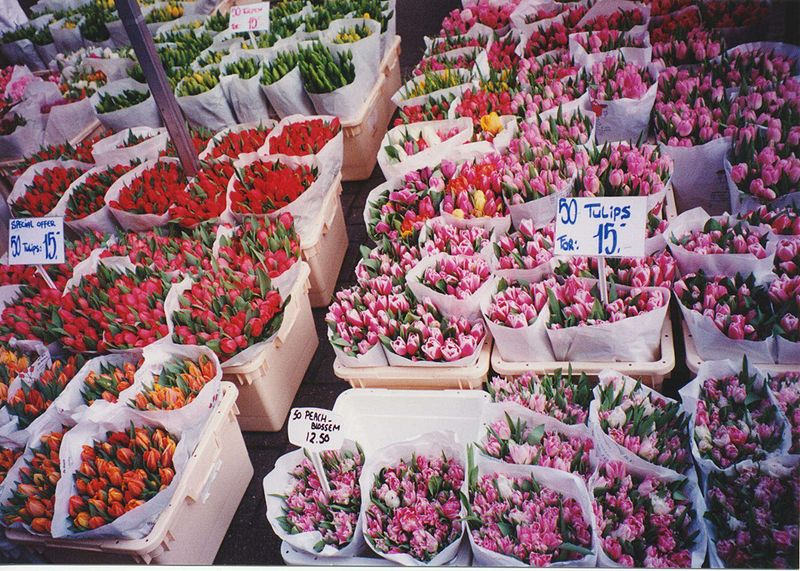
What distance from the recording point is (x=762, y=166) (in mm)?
2027

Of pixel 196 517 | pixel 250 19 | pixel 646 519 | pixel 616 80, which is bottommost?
pixel 196 517

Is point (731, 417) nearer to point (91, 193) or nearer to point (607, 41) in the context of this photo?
point (607, 41)

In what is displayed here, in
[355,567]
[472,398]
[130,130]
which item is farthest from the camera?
[130,130]

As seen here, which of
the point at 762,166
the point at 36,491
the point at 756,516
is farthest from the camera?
the point at 762,166

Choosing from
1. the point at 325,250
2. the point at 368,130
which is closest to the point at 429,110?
the point at 368,130

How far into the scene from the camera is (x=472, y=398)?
1784mm

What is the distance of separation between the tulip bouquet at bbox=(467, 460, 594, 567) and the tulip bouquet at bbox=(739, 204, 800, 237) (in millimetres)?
1013

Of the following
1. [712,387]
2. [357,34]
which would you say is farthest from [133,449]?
[357,34]

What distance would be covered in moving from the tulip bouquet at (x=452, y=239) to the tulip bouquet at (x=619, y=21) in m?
1.60

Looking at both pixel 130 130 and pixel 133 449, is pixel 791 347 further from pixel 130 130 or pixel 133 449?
pixel 130 130

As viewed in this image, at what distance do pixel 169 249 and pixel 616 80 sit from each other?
2.00 metres

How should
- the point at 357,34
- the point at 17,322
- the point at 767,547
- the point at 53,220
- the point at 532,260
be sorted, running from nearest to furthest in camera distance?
the point at 767,547
the point at 532,260
the point at 53,220
the point at 17,322
the point at 357,34

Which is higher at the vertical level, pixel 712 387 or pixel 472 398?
pixel 712 387

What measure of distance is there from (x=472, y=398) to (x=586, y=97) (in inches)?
58.4
